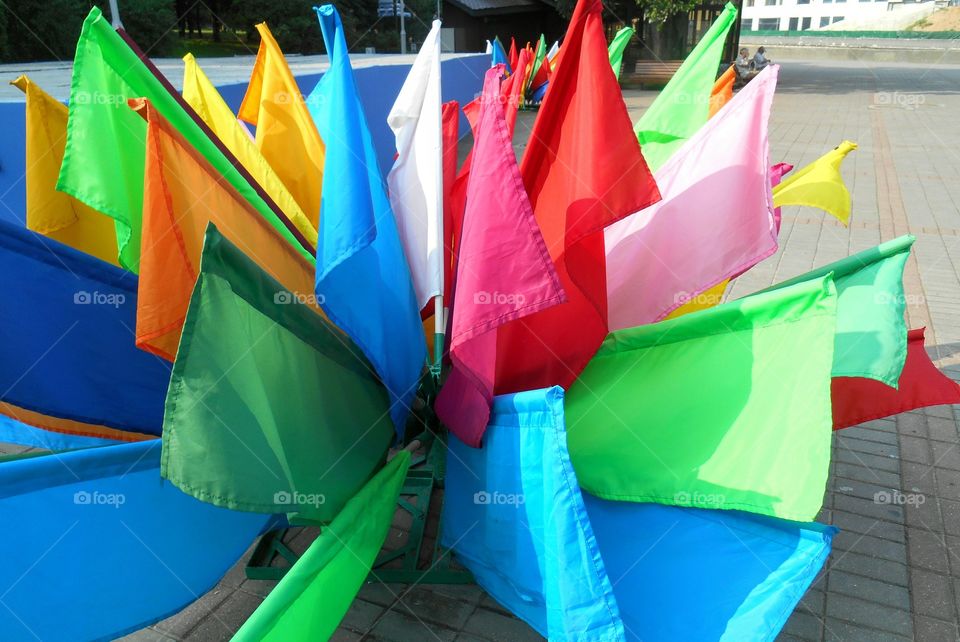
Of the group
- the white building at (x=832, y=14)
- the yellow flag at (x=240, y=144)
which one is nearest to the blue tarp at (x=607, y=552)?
the yellow flag at (x=240, y=144)

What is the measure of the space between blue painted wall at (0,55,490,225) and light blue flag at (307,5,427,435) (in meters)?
1.33

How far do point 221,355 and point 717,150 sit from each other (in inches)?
57.9

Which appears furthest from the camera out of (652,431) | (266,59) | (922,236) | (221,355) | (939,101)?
(939,101)

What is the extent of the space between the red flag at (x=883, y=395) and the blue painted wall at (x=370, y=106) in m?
1.97

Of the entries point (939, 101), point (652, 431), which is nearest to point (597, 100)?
point (652, 431)

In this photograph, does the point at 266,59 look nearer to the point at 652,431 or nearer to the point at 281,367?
the point at 281,367

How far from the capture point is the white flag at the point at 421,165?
76.1 inches

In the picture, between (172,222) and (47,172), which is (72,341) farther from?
(47,172)

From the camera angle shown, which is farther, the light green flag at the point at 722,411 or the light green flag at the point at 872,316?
the light green flag at the point at 872,316

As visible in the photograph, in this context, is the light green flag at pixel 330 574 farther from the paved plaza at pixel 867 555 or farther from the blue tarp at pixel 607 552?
the paved plaza at pixel 867 555

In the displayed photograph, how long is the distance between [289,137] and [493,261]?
1209 mm

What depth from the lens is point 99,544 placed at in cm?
160

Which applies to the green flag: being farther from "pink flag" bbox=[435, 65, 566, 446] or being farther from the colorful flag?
"pink flag" bbox=[435, 65, 566, 446]

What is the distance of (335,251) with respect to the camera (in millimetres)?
1621
